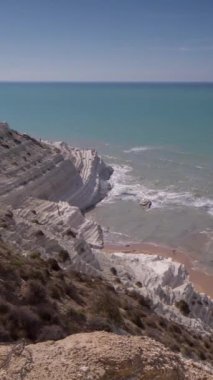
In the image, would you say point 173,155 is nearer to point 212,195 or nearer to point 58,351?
point 212,195

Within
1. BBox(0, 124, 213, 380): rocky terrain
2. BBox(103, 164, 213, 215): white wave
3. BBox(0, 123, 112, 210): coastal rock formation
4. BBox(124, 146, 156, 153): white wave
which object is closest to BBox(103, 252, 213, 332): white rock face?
BBox(0, 124, 213, 380): rocky terrain

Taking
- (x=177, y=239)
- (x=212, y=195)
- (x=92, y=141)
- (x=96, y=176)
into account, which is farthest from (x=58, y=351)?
(x=92, y=141)

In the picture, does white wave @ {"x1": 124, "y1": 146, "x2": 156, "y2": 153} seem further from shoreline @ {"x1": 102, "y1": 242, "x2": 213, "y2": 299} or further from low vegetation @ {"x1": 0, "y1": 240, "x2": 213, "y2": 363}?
low vegetation @ {"x1": 0, "y1": 240, "x2": 213, "y2": 363}

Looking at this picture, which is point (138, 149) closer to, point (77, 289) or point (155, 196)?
point (155, 196)

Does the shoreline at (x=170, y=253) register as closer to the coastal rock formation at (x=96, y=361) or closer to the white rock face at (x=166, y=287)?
the white rock face at (x=166, y=287)

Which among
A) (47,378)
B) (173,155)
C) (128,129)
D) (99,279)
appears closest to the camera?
(47,378)

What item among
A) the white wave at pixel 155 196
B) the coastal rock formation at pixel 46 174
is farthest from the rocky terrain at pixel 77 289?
the white wave at pixel 155 196
